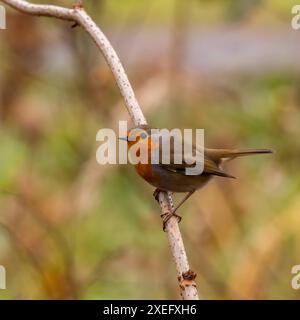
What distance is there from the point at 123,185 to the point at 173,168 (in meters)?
2.17

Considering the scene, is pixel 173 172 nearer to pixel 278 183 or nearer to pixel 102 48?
pixel 102 48

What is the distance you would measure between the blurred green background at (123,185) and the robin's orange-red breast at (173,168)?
870 mm

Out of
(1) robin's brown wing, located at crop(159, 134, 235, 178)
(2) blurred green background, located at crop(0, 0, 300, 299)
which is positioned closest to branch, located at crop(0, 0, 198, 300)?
(1) robin's brown wing, located at crop(159, 134, 235, 178)

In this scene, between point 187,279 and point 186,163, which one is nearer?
point 187,279

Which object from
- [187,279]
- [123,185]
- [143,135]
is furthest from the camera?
[123,185]

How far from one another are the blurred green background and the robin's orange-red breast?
0.87 meters

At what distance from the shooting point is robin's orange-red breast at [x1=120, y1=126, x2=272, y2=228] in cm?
421

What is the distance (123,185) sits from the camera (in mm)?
6637

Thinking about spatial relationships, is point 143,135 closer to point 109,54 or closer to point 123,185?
point 109,54

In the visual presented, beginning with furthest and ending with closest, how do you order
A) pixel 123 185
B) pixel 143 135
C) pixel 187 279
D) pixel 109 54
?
1. pixel 123 185
2. pixel 143 135
3. pixel 109 54
4. pixel 187 279

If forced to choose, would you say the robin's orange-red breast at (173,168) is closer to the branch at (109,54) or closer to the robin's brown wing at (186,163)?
the robin's brown wing at (186,163)

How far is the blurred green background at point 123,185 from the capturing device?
5.46m

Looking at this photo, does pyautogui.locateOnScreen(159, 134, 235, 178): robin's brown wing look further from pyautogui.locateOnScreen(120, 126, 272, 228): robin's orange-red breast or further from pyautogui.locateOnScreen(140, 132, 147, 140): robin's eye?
pyautogui.locateOnScreen(140, 132, 147, 140): robin's eye

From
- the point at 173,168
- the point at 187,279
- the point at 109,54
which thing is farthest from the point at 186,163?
the point at 187,279
